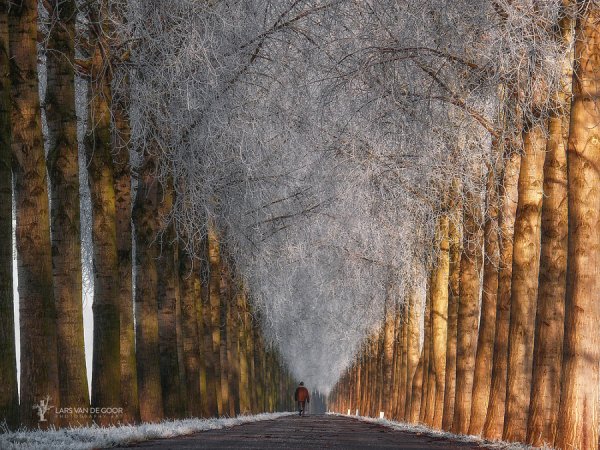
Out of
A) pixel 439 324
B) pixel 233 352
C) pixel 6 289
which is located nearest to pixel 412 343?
pixel 233 352

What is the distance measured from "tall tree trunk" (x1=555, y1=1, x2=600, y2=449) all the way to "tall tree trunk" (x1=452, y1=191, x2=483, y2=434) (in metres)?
9.04

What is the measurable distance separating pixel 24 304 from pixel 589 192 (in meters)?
8.07

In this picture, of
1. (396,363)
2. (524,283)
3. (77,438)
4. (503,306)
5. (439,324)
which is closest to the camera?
(77,438)

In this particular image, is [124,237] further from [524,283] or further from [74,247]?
[524,283]

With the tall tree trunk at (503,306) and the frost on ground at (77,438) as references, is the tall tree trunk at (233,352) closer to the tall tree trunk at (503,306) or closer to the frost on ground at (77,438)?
the tall tree trunk at (503,306)

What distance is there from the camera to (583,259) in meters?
14.1

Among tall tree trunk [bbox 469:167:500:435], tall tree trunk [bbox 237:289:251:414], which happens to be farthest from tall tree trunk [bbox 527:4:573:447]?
tall tree trunk [bbox 237:289:251:414]

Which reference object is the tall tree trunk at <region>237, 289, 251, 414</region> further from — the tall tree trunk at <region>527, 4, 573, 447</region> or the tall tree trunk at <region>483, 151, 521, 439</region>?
the tall tree trunk at <region>527, 4, 573, 447</region>

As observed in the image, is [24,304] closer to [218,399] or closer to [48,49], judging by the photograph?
[48,49]

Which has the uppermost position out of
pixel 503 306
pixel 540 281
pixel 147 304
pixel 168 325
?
pixel 168 325

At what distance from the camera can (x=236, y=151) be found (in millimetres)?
23078

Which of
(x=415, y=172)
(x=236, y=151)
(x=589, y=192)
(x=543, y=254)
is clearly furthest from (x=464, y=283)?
(x=589, y=192)

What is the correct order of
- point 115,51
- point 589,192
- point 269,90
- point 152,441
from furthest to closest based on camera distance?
point 269,90, point 115,51, point 152,441, point 589,192

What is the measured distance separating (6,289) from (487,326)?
1177 centimetres
